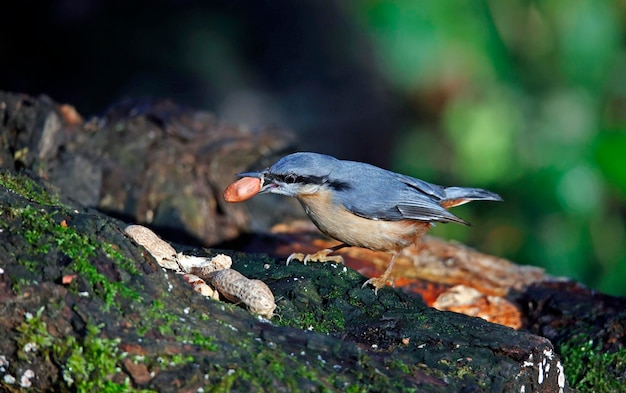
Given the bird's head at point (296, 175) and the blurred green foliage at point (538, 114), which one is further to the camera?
the blurred green foliage at point (538, 114)

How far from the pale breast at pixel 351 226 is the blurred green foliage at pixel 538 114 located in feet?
7.24

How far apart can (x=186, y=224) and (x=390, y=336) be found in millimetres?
2467

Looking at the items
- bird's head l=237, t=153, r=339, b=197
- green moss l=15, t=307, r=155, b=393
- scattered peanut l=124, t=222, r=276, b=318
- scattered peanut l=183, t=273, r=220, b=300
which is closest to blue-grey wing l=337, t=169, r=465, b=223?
bird's head l=237, t=153, r=339, b=197

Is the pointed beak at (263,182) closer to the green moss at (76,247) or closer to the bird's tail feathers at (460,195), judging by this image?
the bird's tail feathers at (460,195)

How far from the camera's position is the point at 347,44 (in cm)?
906

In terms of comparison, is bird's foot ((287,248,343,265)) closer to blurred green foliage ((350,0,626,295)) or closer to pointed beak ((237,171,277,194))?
pointed beak ((237,171,277,194))

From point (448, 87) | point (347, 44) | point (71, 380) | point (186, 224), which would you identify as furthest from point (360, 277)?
point (347, 44)

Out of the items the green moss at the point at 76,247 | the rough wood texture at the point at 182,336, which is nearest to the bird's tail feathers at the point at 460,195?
the rough wood texture at the point at 182,336

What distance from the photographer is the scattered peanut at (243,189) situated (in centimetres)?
380

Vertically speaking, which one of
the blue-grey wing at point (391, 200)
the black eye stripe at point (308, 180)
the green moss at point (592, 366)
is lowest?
the green moss at point (592, 366)

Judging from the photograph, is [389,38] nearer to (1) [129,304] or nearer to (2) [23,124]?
(2) [23,124]

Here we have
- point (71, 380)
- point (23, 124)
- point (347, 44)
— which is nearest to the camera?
point (71, 380)

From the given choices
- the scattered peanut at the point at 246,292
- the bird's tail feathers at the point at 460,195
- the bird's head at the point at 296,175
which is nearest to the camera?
the scattered peanut at the point at 246,292

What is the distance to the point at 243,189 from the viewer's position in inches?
149
